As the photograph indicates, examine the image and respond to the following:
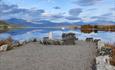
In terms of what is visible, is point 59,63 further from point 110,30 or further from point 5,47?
point 110,30

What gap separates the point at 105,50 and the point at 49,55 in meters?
2.24

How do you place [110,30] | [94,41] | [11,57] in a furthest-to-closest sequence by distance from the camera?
[110,30] < [94,41] < [11,57]

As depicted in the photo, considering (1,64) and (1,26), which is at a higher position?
(1,26)

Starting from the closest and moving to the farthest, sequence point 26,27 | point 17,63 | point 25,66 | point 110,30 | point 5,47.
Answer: point 25,66 < point 17,63 < point 5,47 < point 26,27 < point 110,30

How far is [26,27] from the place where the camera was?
13016mm

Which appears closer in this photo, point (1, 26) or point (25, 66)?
point (25, 66)

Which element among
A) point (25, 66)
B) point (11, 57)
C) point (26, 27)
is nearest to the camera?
point (25, 66)

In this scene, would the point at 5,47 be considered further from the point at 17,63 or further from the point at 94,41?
the point at 94,41

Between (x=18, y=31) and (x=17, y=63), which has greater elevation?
(x=18, y=31)

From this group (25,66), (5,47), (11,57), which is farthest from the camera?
(5,47)

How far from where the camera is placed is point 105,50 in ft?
31.2

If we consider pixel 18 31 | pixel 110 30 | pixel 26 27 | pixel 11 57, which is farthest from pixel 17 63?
pixel 110 30

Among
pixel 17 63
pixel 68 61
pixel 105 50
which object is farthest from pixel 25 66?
pixel 105 50

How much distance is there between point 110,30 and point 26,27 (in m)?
5.95
